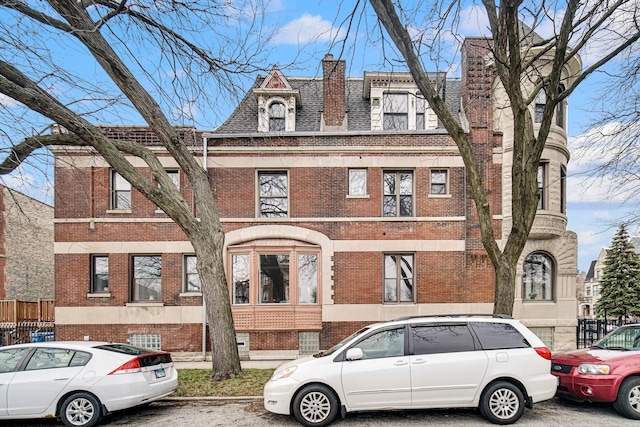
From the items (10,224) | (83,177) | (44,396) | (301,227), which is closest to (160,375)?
(44,396)

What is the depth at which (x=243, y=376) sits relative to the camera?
898 centimetres

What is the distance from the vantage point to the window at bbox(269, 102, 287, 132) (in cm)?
1413

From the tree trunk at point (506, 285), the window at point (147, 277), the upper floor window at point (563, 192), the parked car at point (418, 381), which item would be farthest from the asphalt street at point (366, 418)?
the upper floor window at point (563, 192)

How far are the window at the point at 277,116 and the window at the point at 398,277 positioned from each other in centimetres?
624

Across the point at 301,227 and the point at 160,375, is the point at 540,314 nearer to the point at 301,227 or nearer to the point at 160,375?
the point at 301,227

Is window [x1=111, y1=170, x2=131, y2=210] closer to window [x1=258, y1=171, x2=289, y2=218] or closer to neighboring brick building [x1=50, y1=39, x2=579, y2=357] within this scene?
neighboring brick building [x1=50, y1=39, x2=579, y2=357]

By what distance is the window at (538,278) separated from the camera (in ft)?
44.8

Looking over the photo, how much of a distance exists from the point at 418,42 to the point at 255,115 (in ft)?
24.7

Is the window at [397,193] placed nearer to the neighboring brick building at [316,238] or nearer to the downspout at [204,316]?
the neighboring brick building at [316,238]

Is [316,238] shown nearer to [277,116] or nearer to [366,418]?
[277,116]

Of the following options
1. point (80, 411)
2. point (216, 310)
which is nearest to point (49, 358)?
point (80, 411)

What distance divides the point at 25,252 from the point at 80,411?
22683mm

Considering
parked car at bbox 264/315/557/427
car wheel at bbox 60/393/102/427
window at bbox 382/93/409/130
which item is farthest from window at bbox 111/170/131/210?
parked car at bbox 264/315/557/427

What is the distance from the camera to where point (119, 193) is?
1354 cm
